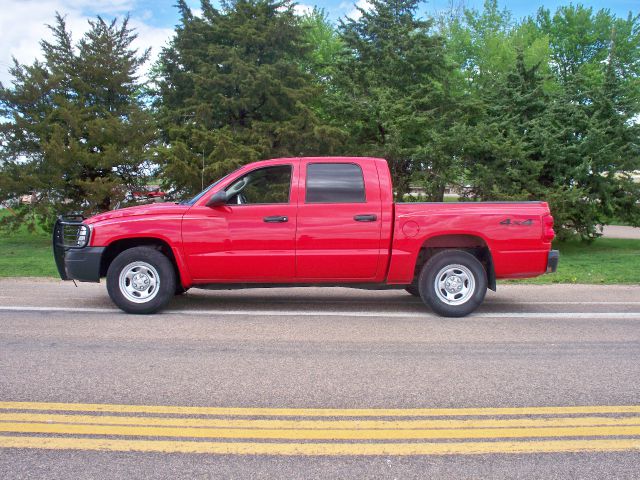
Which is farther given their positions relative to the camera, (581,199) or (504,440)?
(581,199)

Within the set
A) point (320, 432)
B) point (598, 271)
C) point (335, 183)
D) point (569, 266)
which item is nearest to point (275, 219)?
point (335, 183)

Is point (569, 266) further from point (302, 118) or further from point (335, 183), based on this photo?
point (302, 118)

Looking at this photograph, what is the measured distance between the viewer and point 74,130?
18.1 meters

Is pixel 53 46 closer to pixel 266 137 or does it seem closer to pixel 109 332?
pixel 266 137

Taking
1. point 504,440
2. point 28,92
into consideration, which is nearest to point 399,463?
point 504,440

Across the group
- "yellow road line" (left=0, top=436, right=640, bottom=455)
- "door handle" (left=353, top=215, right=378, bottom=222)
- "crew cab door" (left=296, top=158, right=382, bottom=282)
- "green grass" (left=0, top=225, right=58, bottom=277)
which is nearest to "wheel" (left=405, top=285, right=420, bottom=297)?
"crew cab door" (left=296, top=158, right=382, bottom=282)

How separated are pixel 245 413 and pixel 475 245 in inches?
172

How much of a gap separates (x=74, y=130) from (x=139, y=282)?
13.1m

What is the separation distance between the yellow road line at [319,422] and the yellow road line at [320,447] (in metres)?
0.25

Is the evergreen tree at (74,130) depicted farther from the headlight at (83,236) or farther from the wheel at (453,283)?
the wheel at (453,283)

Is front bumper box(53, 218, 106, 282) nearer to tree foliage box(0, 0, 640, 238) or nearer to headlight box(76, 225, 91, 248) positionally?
headlight box(76, 225, 91, 248)

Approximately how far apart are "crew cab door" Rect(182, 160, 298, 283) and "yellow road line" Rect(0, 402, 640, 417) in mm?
3113

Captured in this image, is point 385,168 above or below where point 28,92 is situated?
below

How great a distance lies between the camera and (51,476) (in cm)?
300
